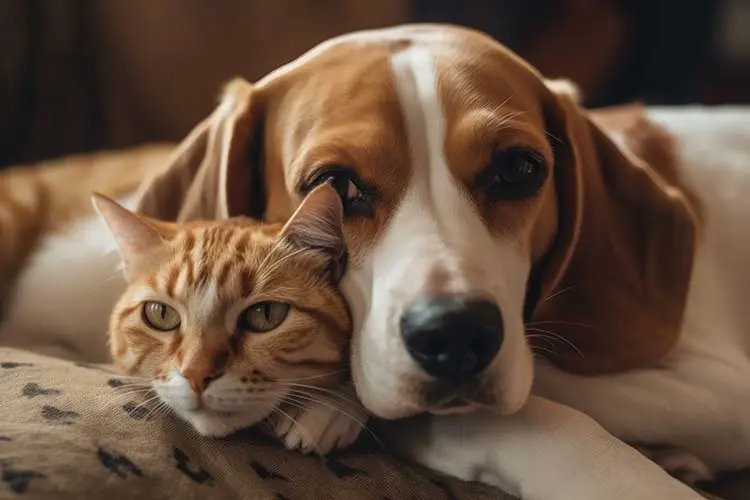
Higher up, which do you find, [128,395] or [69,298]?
[128,395]

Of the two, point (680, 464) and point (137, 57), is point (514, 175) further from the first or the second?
point (137, 57)

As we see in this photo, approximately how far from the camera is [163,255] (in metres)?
1.20

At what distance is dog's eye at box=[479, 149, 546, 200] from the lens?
1.25 meters

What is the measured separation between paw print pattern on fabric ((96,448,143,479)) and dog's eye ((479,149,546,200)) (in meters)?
0.55

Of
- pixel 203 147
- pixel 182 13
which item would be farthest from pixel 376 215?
pixel 182 13

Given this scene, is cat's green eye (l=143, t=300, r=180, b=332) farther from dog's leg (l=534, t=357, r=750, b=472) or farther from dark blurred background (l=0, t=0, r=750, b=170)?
dark blurred background (l=0, t=0, r=750, b=170)

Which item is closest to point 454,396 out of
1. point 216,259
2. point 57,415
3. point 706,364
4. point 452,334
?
point 452,334

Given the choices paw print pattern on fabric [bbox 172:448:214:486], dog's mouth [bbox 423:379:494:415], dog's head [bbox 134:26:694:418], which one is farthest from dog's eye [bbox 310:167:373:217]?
paw print pattern on fabric [bbox 172:448:214:486]

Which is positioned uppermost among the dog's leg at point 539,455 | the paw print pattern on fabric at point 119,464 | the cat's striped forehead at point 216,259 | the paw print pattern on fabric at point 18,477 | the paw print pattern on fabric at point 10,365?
the cat's striped forehead at point 216,259

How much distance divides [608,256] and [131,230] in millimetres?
692

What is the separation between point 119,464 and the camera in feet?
3.22

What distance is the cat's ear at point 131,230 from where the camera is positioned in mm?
1194

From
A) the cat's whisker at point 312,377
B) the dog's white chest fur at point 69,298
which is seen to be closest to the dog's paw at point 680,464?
the cat's whisker at point 312,377

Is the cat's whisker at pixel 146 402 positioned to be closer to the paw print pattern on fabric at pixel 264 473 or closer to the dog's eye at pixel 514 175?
the paw print pattern on fabric at pixel 264 473
